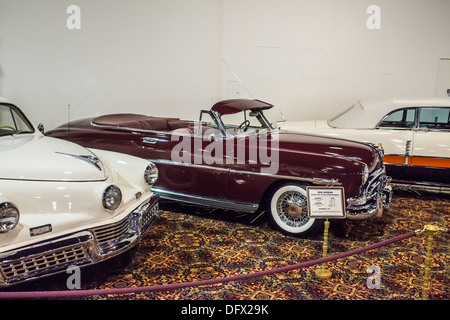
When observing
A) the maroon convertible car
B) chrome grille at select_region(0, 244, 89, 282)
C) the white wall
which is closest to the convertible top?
the maroon convertible car

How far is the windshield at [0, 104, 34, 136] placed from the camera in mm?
3408

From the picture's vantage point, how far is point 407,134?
4.95m

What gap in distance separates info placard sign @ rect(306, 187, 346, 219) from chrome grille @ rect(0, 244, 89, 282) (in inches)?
65.9

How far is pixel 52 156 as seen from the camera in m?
2.81

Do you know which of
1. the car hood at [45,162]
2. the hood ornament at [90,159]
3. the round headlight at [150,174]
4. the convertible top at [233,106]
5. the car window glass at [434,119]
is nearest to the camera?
the car hood at [45,162]

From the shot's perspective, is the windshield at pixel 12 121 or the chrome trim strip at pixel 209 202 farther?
Result: the chrome trim strip at pixel 209 202

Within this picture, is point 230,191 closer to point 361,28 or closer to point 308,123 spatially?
point 308,123

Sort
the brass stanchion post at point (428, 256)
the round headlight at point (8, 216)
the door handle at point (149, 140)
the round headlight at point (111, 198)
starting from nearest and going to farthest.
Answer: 1. the round headlight at point (8, 216)
2. the brass stanchion post at point (428, 256)
3. the round headlight at point (111, 198)
4. the door handle at point (149, 140)

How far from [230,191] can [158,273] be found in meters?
1.18

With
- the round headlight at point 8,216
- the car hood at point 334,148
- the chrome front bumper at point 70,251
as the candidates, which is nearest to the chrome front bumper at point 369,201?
the car hood at point 334,148

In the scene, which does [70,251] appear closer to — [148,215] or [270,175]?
[148,215]

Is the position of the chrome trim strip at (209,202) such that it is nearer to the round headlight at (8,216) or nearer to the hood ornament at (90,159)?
the hood ornament at (90,159)

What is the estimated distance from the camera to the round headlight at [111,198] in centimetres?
261
